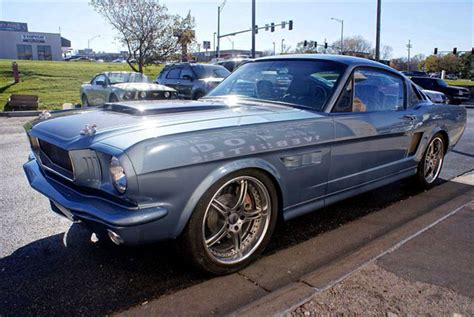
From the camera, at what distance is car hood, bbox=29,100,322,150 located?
2.51 meters

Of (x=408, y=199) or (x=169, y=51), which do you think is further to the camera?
(x=169, y=51)

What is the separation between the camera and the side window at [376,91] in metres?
3.79

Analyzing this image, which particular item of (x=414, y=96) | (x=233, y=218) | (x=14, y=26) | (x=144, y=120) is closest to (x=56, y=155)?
(x=144, y=120)

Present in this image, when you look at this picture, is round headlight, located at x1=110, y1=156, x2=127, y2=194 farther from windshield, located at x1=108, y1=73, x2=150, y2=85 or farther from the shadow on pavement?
windshield, located at x1=108, y1=73, x2=150, y2=85

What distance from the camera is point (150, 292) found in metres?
2.65

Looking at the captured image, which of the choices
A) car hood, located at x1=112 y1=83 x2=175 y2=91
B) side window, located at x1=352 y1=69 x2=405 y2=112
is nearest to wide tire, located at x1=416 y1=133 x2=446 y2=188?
side window, located at x1=352 y1=69 x2=405 y2=112

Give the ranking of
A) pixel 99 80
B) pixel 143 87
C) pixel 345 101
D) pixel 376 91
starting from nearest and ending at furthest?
pixel 345 101 → pixel 376 91 → pixel 143 87 → pixel 99 80

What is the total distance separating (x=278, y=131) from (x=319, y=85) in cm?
100

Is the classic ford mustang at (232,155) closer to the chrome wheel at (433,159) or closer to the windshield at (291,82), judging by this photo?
the windshield at (291,82)

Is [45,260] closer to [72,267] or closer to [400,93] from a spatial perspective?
[72,267]

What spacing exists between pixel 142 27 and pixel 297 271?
63.1ft

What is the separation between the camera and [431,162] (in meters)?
5.17

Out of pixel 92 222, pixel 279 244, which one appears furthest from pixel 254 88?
pixel 92 222

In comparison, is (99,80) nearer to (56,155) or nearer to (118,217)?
(56,155)
